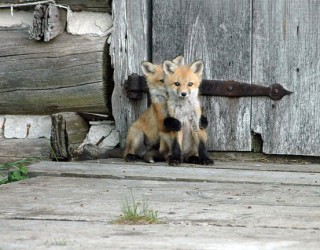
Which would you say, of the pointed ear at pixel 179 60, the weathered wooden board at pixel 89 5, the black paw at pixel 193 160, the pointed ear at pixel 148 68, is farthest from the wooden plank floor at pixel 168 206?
the weathered wooden board at pixel 89 5

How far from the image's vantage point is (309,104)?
617cm

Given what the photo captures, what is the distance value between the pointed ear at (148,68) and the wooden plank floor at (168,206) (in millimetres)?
770

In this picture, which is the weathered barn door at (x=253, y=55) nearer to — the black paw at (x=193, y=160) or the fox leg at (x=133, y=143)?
the black paw at (x=193, y=160)

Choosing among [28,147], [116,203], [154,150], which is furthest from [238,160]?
[116,203]

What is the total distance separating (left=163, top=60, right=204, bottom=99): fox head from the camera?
6191mm

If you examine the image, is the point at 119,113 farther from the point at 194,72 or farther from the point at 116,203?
the point at 116,203

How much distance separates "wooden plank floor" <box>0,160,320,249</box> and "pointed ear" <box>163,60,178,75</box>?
801 millimetres

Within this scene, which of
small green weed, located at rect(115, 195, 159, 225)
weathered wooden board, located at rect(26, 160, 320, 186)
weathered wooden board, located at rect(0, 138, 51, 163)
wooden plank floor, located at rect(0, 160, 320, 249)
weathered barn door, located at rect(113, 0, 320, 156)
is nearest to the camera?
wooden plank floor, located at rect(0, 160, 320, 249)

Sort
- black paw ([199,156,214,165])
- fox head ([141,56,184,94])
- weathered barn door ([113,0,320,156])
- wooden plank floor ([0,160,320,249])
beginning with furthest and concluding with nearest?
fox head ([141,56,184,94]), weathered barn door ([113,0,320,156]), black paw ([199,156,214,165]), wooden plank floor ([0,160,320,249])

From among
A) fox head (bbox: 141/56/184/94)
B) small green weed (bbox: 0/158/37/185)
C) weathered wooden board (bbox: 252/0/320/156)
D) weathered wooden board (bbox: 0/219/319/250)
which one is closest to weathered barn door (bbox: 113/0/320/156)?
weathered wooden board (bbox: 252/0/320/156)

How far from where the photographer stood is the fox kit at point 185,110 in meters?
6.18

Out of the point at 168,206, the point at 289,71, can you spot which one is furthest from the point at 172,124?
the point at 168,206

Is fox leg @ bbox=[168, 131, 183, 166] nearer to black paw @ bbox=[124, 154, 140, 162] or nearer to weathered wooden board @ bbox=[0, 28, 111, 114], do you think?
black paw @ bbox=[124, 154, 140, 162]

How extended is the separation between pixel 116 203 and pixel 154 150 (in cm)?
223
